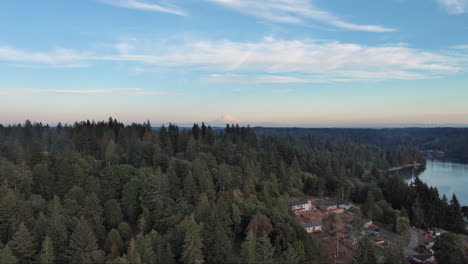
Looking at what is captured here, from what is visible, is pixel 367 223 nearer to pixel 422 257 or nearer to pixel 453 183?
pixel 422 257

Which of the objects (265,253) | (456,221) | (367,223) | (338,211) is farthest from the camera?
(456,221)

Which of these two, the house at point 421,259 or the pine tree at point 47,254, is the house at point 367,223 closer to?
the house at point 421,259

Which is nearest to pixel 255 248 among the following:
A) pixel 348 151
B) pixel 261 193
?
pixel 261 193

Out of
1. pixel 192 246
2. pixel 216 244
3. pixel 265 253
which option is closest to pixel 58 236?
pixel 192 246

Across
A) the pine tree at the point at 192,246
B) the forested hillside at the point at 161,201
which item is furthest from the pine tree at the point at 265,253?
the pine tree at the point at 192,246

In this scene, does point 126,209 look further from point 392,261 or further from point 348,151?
point 348,151

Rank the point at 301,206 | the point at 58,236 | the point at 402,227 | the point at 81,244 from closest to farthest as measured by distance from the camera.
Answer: the point at 81,244
the point at 58,236
the point at 402,227
the point at 301,206

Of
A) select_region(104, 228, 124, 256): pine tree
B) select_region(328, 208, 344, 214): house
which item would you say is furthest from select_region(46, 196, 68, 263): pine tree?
select_region(328, 208, 344, 214): house
